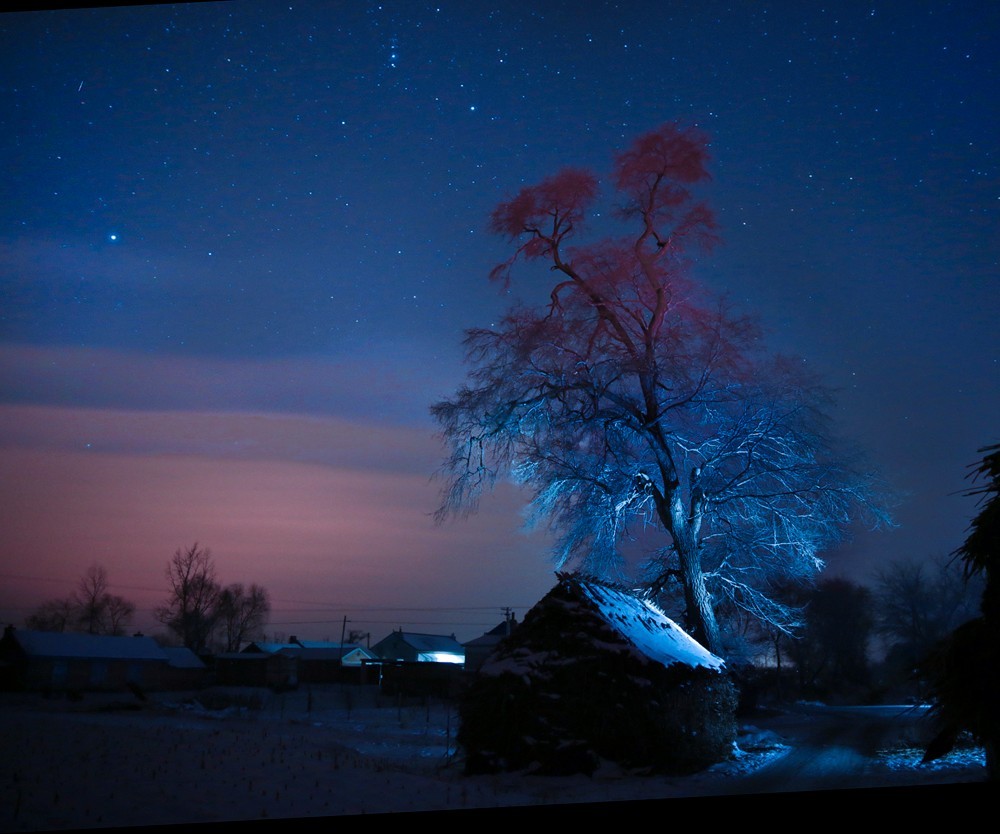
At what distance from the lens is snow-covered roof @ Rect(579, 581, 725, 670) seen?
12219 mm

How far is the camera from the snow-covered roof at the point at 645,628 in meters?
12.2

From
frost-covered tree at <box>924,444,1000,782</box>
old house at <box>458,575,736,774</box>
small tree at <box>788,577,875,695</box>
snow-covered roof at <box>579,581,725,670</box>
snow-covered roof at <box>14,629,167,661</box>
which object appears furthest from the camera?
small tree at <box>788,577,875,695</box>

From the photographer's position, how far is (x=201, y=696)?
3100 centimetres

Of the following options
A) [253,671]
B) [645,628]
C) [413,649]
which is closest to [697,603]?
[645,628]

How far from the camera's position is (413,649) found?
Result: 58562 millimetres

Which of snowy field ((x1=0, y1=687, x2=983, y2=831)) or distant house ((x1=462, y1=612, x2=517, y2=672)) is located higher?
snowy field ((x1=0, y1=687, x2=983, y2=831))

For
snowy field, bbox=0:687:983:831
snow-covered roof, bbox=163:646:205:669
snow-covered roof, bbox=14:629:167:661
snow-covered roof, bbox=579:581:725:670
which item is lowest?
snow-covered roof, bbox=163:646:205:669

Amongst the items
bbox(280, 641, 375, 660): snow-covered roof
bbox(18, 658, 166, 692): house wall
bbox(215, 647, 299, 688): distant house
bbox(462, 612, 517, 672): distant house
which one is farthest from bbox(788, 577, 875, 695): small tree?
bbox(280, 641, 375, 660): snow-covered roof

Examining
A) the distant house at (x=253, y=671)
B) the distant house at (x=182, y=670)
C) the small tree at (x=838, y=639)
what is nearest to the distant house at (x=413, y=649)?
the distant house at (x=253, y=671)

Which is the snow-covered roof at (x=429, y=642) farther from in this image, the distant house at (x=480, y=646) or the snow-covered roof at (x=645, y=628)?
the snow-covered roof at (x=645, y=628)

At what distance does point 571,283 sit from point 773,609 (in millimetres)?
9396

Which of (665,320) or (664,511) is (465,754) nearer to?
(664,511)

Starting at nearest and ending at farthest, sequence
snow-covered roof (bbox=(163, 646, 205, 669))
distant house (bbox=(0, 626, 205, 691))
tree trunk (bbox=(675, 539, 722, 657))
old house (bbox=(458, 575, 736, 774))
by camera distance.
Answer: old house (bbox=(458, 575, 736, 774))
tree trunk (bbox=(675, 539, 722, 657))
distant house (bbox=(0, 626, 205, 691))
snow-covered roof (bbox=(163, 646, 205, 669))

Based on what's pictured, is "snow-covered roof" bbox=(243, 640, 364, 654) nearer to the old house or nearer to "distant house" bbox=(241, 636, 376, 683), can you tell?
"distant house" bbox=(241, 636, 376, 683)
